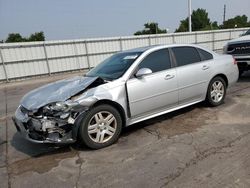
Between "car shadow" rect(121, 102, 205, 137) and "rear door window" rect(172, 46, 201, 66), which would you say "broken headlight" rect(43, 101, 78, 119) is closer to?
"car shadow" rect(121, 102, 205, 137)

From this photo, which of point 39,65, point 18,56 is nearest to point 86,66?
point 39,65

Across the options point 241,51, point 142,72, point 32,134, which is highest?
point 142,72

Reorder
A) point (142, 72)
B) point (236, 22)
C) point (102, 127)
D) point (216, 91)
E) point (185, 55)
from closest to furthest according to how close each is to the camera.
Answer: point (102, 127), point (142, 72), point (185, 55), point (216, 91), point (236, 22)

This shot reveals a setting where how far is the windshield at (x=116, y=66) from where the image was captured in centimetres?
446

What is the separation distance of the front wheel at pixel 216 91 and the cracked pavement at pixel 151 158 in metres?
0.59

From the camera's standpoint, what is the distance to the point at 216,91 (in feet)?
18.6

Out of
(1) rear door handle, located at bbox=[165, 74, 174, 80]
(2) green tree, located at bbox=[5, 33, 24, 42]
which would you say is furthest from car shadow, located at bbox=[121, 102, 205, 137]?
(2) green tree, located at bbox=[5, 33, 24, 42]

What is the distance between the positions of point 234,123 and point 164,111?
50.1 inches

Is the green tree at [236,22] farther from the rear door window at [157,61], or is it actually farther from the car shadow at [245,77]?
the rear door window at [157,61]

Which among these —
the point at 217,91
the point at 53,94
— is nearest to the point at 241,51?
the point at 217,91

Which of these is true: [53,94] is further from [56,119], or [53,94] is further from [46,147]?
[46,147]

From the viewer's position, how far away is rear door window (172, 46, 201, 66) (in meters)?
5.05

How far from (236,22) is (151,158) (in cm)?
8249

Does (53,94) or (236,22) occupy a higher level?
(236,22)
